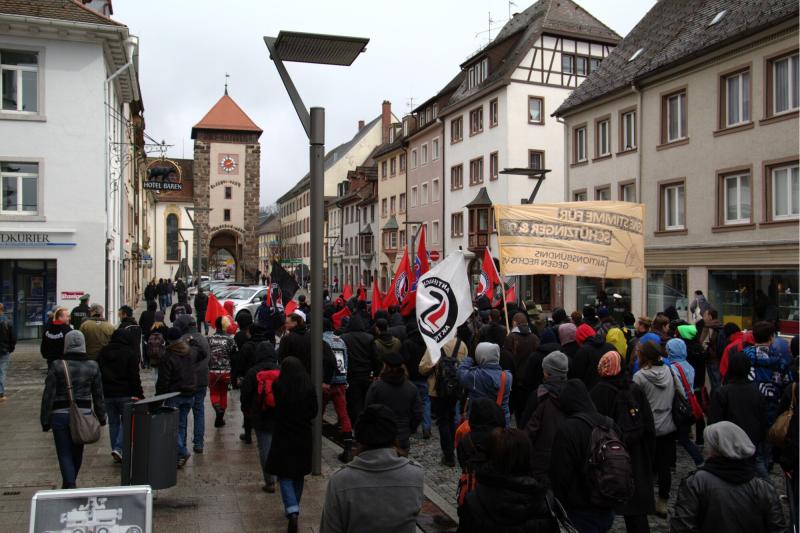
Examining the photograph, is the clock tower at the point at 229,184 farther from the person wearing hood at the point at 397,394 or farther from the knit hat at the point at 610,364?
the knit hat at the point at 610,364

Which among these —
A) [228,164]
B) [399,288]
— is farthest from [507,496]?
[228,164]

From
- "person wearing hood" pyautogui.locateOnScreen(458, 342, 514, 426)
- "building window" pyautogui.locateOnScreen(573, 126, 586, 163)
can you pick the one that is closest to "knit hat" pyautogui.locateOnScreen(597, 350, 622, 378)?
"person wearing hood" pyautogui.locateOnScreen(458, 342, 514, 426)

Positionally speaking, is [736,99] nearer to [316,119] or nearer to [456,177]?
[316,119]

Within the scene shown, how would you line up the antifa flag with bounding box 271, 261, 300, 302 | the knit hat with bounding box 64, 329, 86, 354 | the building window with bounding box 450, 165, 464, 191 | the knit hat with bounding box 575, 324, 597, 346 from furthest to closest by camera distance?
the building window with bounding box 450, 165, 464, 191
the antifa flag with bounding box 271, 261, 300, 302
the knit hat with bounding box 575, 324, 597, 346
the knit hat with bounding box 64, 329, 86, 354

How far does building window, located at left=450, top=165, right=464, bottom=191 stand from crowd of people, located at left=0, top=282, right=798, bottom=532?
3103 cm

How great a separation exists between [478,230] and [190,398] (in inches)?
1245

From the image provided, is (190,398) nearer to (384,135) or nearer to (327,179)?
(384,135)

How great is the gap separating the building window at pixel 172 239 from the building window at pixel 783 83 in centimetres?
6151

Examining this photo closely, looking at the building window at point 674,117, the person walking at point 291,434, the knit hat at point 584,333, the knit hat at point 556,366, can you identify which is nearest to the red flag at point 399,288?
the knit hat at point 584,333

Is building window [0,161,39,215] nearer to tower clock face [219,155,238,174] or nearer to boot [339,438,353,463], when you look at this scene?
boot [339,438,353,463]

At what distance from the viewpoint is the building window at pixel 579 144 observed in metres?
29.5

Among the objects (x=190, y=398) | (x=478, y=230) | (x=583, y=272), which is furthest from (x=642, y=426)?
(x=478, y=230)

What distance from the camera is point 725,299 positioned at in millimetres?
21594

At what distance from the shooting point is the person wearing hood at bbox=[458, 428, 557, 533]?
3682 mm
